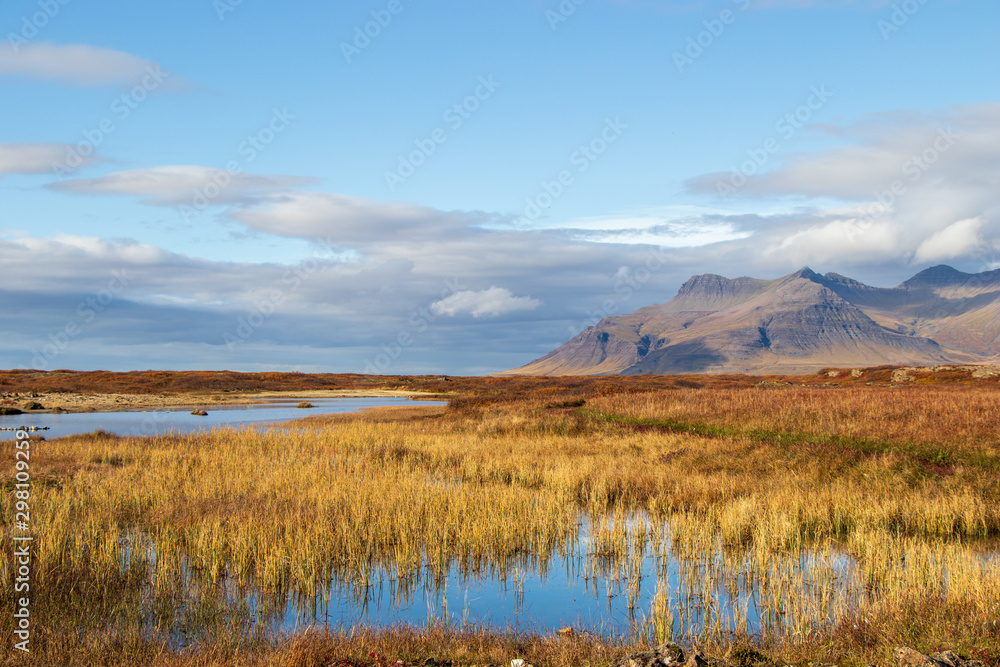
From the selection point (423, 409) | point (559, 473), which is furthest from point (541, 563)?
point (423, 409)

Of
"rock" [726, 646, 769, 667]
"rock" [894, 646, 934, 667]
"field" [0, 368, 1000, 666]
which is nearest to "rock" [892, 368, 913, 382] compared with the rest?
"field" [0, 368, 1000, 666]

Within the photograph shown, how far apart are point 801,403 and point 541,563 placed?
23028 mm

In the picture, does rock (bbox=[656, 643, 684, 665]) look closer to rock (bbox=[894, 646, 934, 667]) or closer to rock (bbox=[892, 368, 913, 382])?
rock (bbox=[894, 646, 934, 667])

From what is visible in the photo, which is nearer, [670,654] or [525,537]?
[670,654]

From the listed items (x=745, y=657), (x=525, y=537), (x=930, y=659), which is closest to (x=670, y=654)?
(x=745, y=657)

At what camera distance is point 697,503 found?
→ 14.3 meters

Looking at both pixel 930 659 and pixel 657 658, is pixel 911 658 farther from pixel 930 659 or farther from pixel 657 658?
pixel 657 658

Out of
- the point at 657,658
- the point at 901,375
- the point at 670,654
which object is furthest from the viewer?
the point at 901,375

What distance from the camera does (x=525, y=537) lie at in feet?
40.5

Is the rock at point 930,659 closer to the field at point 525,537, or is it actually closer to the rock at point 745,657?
the field at point 525,537

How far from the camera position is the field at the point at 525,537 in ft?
23.9

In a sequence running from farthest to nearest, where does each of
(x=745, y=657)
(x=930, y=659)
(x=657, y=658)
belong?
→ 1. (x=745, y=657)
2. (x=657, y=658)
3. (x=930, y=659)

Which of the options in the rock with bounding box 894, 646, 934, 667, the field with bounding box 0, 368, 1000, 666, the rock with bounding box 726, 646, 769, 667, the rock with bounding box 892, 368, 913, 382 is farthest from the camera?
the rock with bounding box 892, 368, 913, 382

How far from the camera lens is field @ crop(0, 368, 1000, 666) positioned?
7281mm
